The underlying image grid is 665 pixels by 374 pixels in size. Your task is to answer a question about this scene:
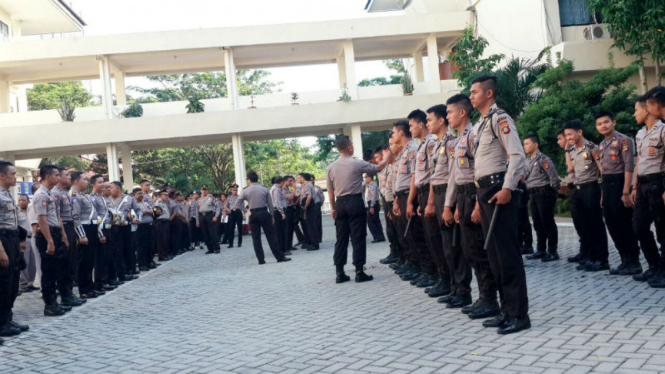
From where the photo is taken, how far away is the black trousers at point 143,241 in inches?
508

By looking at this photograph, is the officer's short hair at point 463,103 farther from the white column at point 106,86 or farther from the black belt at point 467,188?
the white column at point 106,86

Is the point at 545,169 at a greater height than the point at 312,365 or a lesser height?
greater

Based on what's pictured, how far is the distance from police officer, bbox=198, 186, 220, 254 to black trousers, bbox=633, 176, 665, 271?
11.9 meters

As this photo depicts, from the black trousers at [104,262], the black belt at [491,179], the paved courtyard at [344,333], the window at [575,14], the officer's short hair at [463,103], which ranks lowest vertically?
the paved courtyard at [344,333]

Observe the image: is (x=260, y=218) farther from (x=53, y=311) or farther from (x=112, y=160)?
(x=112, y=160)

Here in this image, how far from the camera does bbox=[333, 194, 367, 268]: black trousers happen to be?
838cm

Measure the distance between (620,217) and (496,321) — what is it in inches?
110

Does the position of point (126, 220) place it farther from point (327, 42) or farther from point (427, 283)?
point (327, 42)

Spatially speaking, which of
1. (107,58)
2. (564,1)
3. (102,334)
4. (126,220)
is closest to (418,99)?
(564,1)

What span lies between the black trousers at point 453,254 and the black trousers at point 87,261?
→ 5.48 metres

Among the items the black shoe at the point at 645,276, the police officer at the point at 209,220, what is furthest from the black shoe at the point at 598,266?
the police officer at the point at 209,220

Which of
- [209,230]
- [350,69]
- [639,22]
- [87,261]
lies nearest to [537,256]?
[87,261]

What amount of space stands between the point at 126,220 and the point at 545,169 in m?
7.27

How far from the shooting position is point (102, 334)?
20.4 feet
